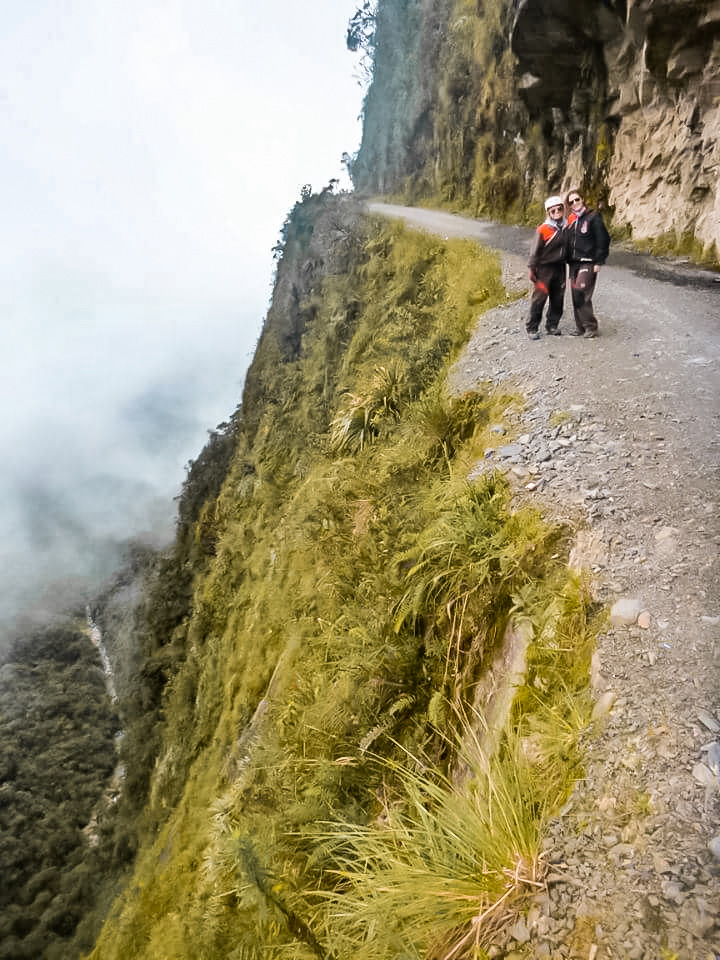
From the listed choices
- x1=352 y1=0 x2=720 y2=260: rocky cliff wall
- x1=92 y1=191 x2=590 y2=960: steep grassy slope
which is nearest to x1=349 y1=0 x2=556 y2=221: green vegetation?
x1=352 y1=0 x2=720 y2=260: rocky cliff wall

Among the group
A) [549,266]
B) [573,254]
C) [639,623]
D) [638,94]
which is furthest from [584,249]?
[638,94]

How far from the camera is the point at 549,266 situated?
646cm

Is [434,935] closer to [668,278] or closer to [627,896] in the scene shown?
[627,896]

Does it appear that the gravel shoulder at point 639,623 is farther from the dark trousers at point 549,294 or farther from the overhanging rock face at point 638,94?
the overhanging rock face at point 638,94

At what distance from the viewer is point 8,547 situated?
10462 centimetres

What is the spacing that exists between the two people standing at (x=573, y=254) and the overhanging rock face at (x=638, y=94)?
4156mm

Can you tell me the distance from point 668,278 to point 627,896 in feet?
30.9

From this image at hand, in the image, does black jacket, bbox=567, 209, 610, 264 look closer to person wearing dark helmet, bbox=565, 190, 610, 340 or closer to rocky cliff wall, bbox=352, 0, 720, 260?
person wearing dark helmet, bbox=565, 190, 610, 340

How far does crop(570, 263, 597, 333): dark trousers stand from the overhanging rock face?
4.15 meters

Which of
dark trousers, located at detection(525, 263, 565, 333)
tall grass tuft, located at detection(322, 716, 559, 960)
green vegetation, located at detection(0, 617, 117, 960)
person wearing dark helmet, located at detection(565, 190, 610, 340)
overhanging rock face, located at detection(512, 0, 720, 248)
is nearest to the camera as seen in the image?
tall grass tuft, located at detection(322, 716, 559, 960)

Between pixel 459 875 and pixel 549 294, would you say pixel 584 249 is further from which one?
pixel 459 875

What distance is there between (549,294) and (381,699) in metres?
5.56

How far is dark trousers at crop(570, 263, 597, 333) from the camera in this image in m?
6.30

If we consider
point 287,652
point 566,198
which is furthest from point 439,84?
point 287,652
